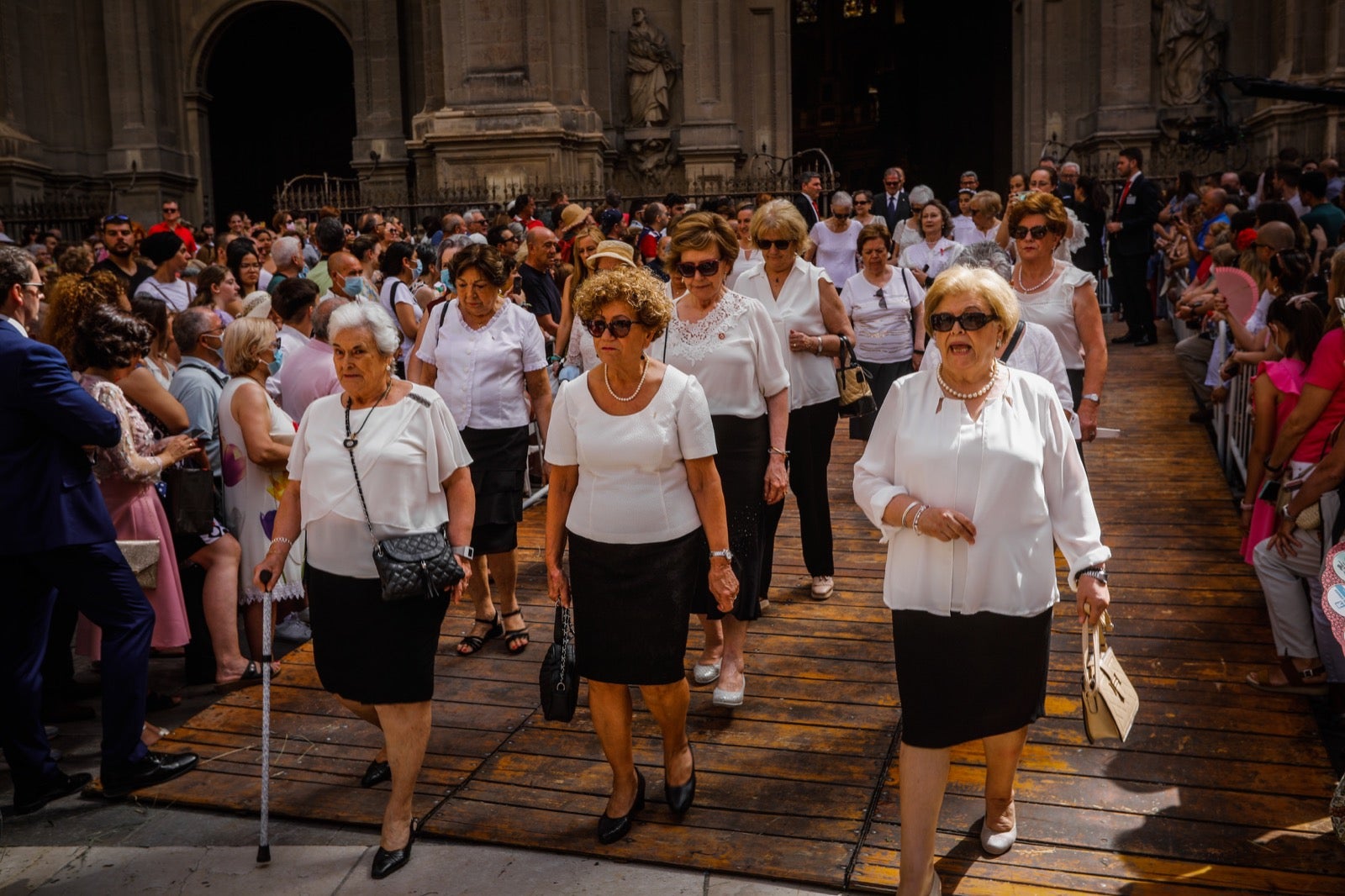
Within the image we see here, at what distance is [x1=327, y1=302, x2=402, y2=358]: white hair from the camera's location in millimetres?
4547

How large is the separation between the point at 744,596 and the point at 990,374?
192 cm

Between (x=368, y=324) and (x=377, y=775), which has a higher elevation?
(x=368, y=324)

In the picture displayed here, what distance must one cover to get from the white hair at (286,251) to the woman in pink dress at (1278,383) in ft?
23.1

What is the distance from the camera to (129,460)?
18.9 ft

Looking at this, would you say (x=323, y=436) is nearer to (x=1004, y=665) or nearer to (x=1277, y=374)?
(x=1004, y=665)

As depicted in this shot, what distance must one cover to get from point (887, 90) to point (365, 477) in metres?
26.6

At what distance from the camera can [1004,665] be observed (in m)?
A: 3.90

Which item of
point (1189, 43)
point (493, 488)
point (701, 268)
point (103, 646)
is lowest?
point (103, 646)

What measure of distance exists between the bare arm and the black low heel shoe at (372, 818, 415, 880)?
7.92 ft

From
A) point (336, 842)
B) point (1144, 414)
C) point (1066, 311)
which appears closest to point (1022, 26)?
point (1144, 414)

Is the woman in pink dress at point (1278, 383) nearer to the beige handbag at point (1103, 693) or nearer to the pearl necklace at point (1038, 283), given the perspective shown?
the pearl necklace at point (1038, 283)

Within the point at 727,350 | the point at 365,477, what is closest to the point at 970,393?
the point at 727,350

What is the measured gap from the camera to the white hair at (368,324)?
4547 millimetres

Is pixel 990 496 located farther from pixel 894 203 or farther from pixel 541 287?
pixel 894 203
